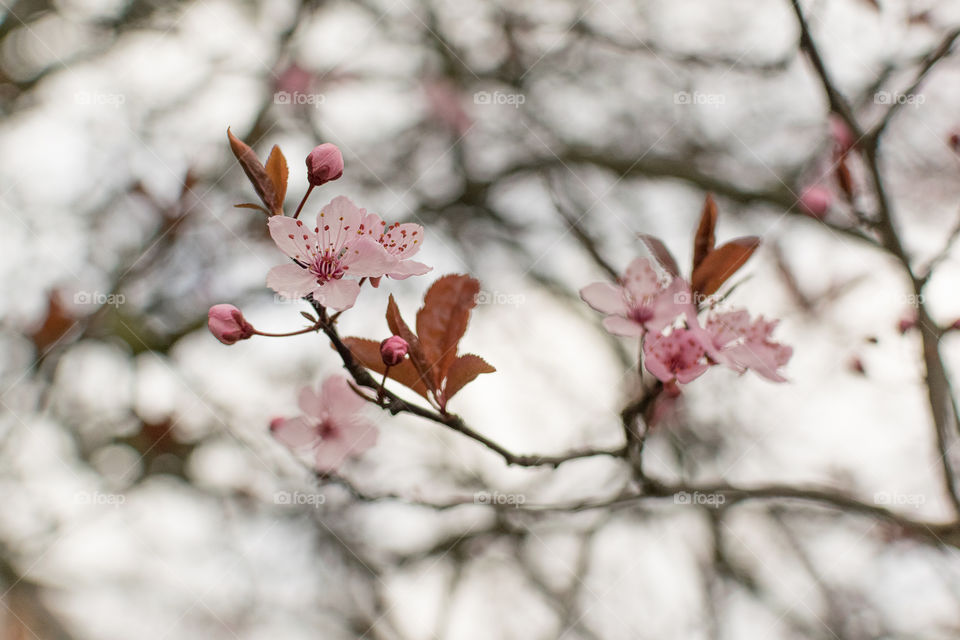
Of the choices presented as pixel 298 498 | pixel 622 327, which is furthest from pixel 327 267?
pixel 298 498

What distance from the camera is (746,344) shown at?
1164 millimetres

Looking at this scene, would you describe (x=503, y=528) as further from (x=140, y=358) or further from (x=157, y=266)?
(x=157, y=266)

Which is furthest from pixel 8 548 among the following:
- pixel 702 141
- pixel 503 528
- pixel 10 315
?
pixel 702 141

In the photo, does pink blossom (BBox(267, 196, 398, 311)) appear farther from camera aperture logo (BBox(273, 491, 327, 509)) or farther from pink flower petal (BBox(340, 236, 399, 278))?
camera aperture logo (BBox(273, 491, 327, 509))

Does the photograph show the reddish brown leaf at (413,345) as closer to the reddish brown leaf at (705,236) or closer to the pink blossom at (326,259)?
the pink blossom at (326,259)

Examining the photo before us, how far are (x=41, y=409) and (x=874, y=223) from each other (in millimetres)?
2715

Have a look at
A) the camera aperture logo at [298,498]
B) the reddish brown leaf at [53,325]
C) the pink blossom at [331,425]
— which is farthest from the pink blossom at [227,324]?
the reddish brown leaf at [53,325]

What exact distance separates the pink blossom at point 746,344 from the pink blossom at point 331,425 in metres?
0.81

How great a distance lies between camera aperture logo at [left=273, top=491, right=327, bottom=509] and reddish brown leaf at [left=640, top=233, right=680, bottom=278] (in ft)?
5.38

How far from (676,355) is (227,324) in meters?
0.72

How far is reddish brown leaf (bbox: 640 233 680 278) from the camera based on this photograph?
3.41 feet

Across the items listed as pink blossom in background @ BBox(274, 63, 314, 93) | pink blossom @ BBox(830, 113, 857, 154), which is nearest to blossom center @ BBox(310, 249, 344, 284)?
pink blossom @ BBox(830, 113, 857, 154)

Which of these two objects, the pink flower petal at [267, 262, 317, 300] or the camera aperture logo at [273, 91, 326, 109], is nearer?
the pink flower petal at [267, 262, 317, 300]

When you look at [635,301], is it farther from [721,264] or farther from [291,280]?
[291,280]
